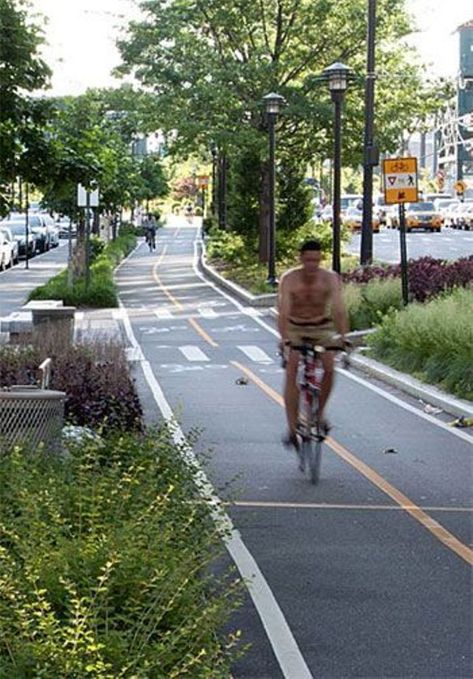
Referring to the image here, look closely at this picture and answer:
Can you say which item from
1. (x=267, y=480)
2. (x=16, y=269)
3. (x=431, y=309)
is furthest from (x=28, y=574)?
(x=16, y=269)

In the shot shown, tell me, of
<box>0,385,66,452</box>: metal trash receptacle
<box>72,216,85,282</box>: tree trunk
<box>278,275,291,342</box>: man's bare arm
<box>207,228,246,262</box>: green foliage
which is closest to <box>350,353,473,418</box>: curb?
<box>278,275,291,342</box>: man's bare arm

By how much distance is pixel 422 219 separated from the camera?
75500mm

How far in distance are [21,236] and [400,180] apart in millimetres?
38047

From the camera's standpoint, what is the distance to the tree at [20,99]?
12.9 meters

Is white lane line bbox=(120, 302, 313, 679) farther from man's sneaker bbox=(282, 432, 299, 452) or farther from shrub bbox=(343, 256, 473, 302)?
shrub bbox=(343, 256, 473, 302)

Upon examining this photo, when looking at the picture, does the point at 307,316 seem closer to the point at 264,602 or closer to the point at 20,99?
the point at 20,99

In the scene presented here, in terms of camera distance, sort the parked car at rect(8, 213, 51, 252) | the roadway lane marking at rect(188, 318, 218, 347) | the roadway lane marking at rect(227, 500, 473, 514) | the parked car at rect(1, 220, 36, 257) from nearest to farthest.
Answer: the roadway lane marking at rect(227, 500, 473, 514), the roadway lane marking at rect(188, 318, 218, 347), the parked car at rect(1, 220, 36, 257), the parked car at rect(8, 213, 51, 252)

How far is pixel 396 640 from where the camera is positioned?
22.1ft

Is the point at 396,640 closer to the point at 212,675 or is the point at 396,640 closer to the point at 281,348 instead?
the point at 212,675

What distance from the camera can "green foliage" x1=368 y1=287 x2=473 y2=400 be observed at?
17297 millimetres

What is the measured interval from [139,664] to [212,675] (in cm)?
25

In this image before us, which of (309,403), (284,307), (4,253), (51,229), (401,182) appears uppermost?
(401,182)

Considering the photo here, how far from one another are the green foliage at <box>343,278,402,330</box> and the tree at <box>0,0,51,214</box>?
12075 mm

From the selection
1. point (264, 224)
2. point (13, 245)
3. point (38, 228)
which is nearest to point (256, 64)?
point (264, 224)
